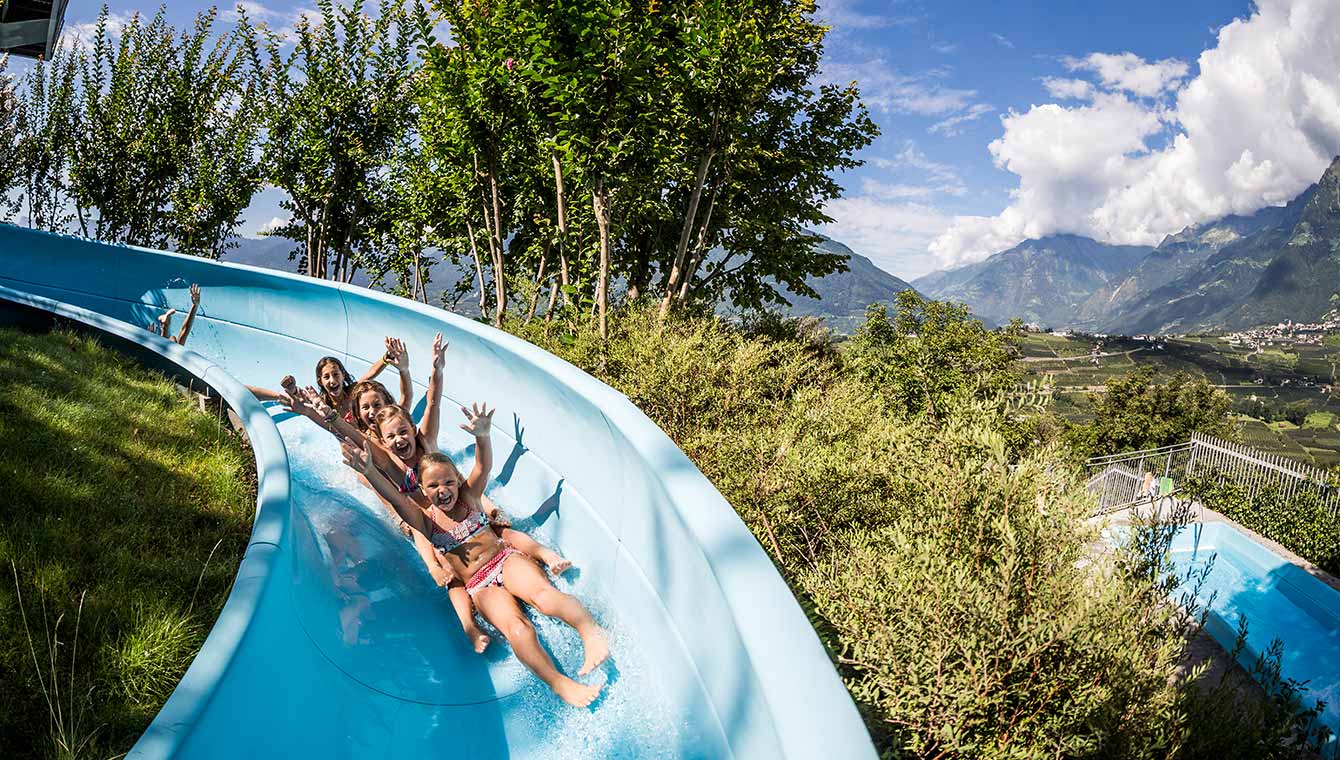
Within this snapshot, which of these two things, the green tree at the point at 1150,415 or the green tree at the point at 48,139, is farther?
the green tree at the point at 1150,415

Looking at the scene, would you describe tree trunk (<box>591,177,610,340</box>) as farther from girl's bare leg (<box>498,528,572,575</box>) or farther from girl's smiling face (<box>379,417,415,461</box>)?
girl's bare leg (<box>498,528,572,575</box>)

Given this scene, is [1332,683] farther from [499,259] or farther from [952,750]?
[499,259]

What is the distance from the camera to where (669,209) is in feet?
33.7

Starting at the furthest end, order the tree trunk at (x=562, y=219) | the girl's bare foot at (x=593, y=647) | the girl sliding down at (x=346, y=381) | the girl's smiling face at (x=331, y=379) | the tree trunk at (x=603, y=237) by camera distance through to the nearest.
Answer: the tree trunk at (x=562, y=219)
the tree trunk at (x=603, y=237)
the girl's smiling face at (x=331, y=379)
the girl sliding down at (x=346, y=381)
the girl's bare foot at (x=593, y=647)

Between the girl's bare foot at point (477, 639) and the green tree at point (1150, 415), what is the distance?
154 ft

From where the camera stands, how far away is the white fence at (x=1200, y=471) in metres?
11.4

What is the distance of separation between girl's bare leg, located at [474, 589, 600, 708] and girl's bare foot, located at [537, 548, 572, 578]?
206 millimetres

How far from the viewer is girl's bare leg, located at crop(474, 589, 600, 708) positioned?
2.74 meters

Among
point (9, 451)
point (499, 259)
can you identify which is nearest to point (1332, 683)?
point (499, 259)

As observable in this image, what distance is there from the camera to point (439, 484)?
3.58 metres

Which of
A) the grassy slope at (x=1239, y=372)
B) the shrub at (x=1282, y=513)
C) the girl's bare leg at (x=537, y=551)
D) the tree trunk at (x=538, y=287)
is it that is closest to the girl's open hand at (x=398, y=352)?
the girl's bare leg at (x=537, y=551)

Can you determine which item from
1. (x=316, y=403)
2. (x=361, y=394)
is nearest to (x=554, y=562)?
(x=316, y=403)

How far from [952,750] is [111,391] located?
551 cm

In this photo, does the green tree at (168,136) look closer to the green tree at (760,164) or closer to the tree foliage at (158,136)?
the tree foliage at (158,136)
